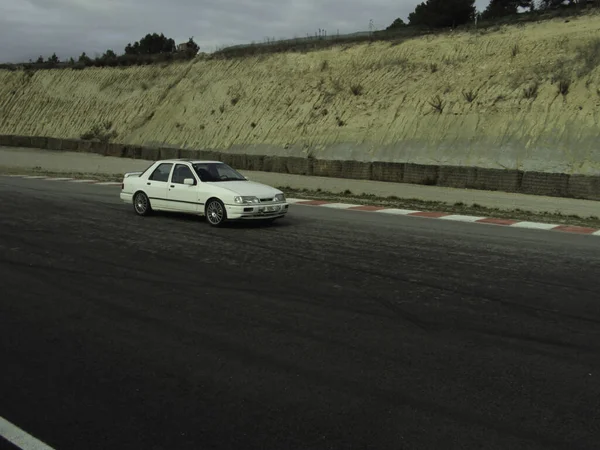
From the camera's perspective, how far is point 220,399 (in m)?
4.32

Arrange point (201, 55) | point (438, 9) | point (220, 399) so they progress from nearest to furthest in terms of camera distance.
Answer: point (220, 399)
point (438, 9)
point (201, 55)

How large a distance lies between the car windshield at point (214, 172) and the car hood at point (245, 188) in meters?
0.33

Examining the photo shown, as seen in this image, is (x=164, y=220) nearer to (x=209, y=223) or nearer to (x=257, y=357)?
(x=209, y=223)

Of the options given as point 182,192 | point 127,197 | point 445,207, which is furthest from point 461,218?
point 127,197

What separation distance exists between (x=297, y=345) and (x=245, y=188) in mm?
7629

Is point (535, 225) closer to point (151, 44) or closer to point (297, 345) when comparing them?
point (297, 345)

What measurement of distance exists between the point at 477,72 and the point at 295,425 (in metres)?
29.5

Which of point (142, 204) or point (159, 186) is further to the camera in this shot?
point (142, 204)

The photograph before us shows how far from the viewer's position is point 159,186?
1381 centimetres

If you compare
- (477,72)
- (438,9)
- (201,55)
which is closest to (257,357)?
(477,72)

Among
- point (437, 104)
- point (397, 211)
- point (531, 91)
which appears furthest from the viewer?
point (437, 104)

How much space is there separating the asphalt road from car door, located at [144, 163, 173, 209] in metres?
3.14

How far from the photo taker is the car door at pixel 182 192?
43.1 feet

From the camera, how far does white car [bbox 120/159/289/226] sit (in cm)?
1248
